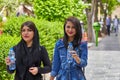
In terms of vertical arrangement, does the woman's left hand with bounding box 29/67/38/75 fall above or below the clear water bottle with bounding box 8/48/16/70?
below

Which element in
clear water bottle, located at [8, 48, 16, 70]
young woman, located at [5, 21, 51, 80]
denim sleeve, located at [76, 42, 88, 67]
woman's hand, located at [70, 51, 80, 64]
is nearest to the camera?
clear water bottle, located at [8, 48, 16, 70]

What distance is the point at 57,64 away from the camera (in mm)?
5988

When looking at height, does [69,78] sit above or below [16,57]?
below

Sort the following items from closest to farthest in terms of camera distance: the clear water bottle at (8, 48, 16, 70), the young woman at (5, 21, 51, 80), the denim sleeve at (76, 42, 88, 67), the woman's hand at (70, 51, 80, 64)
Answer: the clear water bottle at (8, 48, 16, 70)
the young woman at (5, 21, 51, 80)
the woman's hand at (70, 51, 80, 64)
the denim sleeve at (76, 42, 88, 67)

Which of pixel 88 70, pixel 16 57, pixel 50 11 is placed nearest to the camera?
pixel 16 57

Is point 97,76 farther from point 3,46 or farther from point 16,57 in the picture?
point 16,57

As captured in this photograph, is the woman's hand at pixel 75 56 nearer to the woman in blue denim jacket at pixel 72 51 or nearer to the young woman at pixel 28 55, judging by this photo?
the woman in blue denim jacket at pixel 72 51

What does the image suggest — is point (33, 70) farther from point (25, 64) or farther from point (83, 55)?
point (83, 55)

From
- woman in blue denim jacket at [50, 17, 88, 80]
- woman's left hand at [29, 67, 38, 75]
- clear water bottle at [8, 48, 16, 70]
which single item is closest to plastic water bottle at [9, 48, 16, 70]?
clear water bottle at [8, 48, 16, 70]

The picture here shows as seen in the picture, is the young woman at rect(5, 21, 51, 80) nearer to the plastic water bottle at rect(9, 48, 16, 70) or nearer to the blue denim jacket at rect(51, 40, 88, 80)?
the plastic water bottle at rect(9, 48, 16, 70)

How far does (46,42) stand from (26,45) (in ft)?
19.0

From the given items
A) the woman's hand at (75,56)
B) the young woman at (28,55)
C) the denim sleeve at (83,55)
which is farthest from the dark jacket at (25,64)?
the denim sleeve at (83,55)

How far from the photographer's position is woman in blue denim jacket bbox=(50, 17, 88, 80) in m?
5.76

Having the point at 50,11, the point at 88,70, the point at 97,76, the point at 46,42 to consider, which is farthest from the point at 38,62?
the point at 50,11
